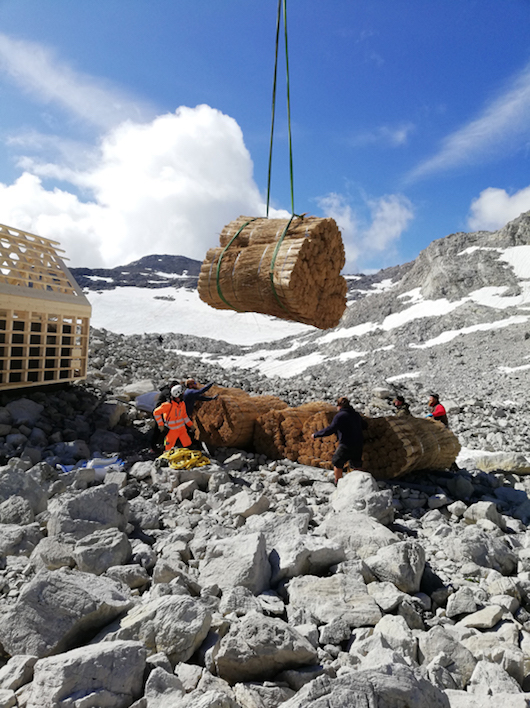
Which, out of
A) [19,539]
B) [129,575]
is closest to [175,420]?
[19,539]

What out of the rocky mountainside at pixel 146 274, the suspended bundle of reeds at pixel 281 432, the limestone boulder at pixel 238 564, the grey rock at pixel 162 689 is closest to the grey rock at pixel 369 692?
the grey rock at pixel 162 689

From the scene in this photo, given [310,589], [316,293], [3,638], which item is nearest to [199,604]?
[310,589]

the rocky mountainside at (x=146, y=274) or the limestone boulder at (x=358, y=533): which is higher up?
the rocky mountainside at (x=146, y=274)

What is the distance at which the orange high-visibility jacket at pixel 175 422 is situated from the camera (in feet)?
27.4

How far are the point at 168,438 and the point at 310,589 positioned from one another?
4985 mm

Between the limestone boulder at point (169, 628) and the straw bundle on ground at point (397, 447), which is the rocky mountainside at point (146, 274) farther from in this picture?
the limestone boulder at point (169, 628)

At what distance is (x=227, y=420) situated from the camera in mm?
8859

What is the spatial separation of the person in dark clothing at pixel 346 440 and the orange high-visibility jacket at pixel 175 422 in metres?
2.58

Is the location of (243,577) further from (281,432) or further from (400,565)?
(281,432)

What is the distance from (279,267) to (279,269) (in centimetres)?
3

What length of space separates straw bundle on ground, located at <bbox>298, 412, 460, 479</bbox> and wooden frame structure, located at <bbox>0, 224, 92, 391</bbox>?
6.03m

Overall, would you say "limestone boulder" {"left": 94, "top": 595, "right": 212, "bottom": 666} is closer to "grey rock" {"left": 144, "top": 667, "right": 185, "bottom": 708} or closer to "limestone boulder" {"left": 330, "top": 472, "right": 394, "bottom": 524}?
"grey rock" {"left": 144, "top": 667, "right": 185, "bottom": 708}

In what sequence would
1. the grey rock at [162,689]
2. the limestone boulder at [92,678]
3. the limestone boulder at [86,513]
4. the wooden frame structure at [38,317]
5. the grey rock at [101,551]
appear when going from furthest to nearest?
the wooden frame structure at [38,317], the limestone boulder at [86,513], the grey rock at [101,551], the grey rock at [162,689], the limestone boulder at [92,678]

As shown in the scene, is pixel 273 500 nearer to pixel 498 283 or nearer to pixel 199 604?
pixel 199 604
